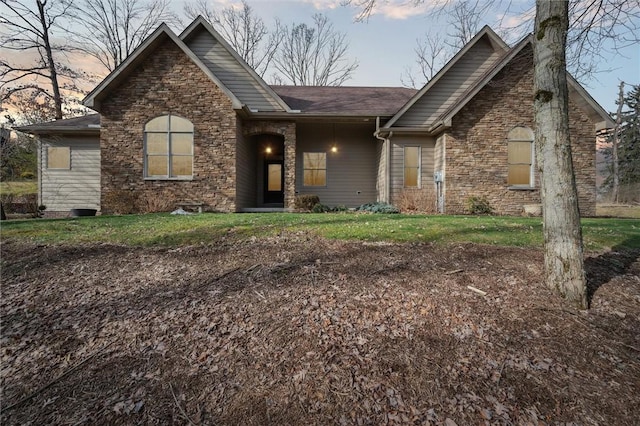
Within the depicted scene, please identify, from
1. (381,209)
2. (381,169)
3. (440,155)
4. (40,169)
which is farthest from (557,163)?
(40,169)

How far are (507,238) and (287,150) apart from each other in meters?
8.10

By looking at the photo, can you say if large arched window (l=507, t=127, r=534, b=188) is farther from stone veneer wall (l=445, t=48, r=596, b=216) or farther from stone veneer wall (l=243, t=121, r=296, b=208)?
stone veneer wall (l=243, t=121, r=296, b=208)

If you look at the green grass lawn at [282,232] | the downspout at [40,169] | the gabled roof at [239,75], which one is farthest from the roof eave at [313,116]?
the downspout at [40,169]

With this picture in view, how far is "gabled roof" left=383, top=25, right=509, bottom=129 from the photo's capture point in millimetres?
11344

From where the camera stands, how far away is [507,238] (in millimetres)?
4969

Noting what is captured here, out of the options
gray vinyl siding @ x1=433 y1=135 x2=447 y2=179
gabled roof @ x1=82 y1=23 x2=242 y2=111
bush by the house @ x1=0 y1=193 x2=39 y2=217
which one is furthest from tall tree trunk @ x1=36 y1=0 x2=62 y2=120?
gray vinyl siding @ x1=433 y1=135 x2=447 y2=179

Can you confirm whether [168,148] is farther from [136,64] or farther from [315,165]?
[315,165]

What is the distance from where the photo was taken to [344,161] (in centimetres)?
1306

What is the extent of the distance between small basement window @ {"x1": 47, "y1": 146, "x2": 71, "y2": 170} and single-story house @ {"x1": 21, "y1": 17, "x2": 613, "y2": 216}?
0.04m

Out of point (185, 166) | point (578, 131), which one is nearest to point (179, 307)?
point (185, 166)

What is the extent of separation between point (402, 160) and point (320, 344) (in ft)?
33.2

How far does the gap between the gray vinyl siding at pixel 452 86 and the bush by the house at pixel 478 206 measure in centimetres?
336

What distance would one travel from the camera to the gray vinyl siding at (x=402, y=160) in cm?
1148

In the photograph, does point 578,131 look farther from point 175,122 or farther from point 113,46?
point 113,46
